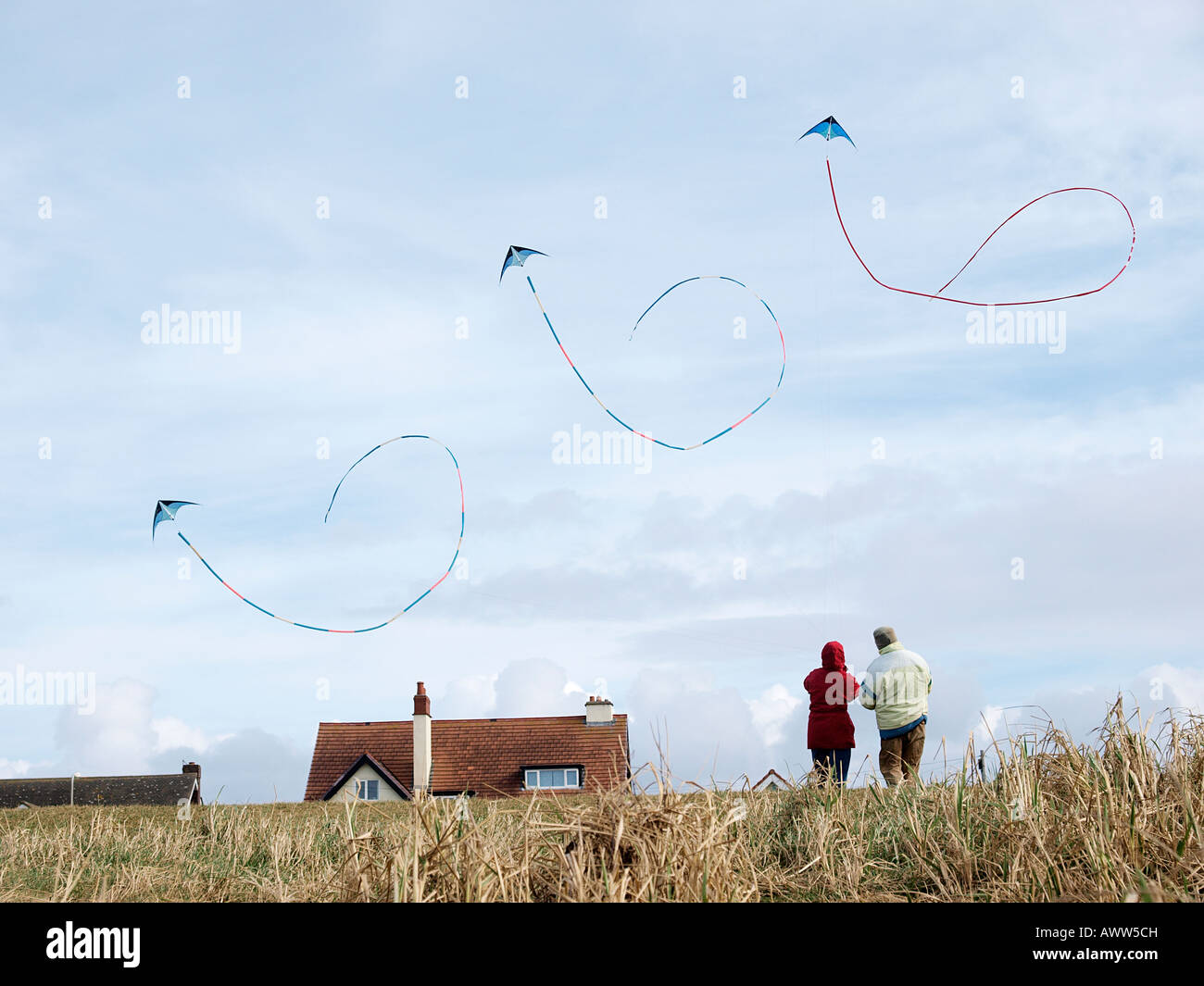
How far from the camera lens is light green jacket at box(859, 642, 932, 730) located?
40.6ft

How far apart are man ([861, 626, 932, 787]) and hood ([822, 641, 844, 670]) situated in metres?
0.78

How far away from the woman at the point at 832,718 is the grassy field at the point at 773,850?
288 cm

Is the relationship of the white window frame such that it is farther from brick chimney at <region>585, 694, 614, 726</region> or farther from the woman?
the woman

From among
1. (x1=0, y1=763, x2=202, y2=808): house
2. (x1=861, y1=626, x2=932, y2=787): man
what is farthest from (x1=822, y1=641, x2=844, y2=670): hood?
(x1=0, y1=763, x2=202, y2=808): house

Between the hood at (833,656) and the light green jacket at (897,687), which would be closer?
the light green jacket at (897,687)

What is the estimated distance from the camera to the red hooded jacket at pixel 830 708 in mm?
13031

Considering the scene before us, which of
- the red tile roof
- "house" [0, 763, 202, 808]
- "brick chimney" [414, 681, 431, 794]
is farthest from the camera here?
"house" [0, 763, 202, 808]

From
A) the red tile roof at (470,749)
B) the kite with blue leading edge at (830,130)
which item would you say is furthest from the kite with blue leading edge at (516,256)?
the red tile roof at (470,749)

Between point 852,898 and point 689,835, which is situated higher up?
point 689,835

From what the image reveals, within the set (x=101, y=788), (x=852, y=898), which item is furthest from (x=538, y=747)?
(x=852, y=898)

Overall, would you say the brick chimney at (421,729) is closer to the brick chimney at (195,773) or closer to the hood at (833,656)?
the brick chimney at (195,773)

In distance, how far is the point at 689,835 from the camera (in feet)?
20.0
